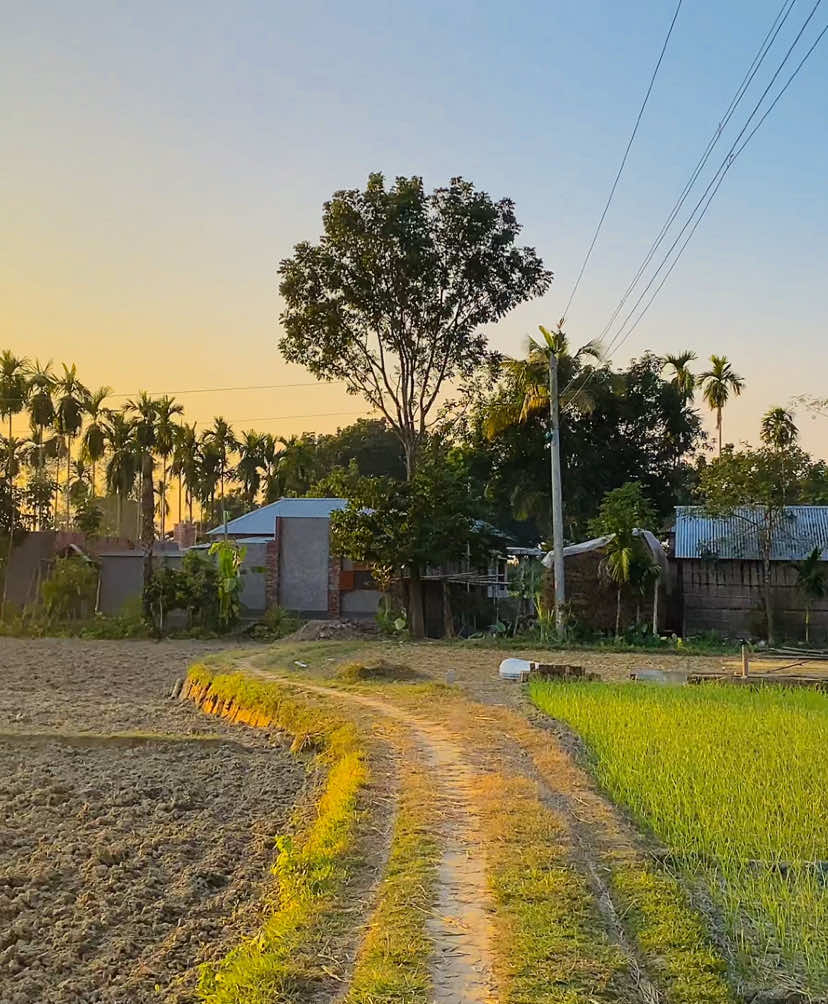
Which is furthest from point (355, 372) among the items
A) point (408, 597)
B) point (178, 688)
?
point (178, 688)

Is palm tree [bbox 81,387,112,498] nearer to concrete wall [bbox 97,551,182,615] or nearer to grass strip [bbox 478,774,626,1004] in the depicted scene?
concrete wall [bbox 97,551,182,615]

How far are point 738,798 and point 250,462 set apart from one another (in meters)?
46.4

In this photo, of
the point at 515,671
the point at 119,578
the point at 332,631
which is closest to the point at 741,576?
the point at 332,631

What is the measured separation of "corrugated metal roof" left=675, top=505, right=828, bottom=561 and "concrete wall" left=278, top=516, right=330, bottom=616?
9.16 metres

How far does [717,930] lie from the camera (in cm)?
477

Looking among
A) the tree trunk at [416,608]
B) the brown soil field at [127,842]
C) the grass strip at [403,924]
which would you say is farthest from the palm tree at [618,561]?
the grass strip at [403,924]

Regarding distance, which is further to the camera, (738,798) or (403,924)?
(738,798)

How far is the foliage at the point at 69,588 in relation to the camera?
88.2 feet

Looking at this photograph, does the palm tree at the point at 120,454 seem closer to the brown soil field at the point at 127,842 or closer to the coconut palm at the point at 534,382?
the coconut palm at the point at 534,382

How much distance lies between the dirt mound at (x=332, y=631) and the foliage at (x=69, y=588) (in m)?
6.21

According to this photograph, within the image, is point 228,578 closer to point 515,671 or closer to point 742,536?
point 515,671

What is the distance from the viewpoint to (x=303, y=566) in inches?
1098

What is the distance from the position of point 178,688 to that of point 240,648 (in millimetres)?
5268

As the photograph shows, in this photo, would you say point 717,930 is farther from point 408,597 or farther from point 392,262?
point 392,262
